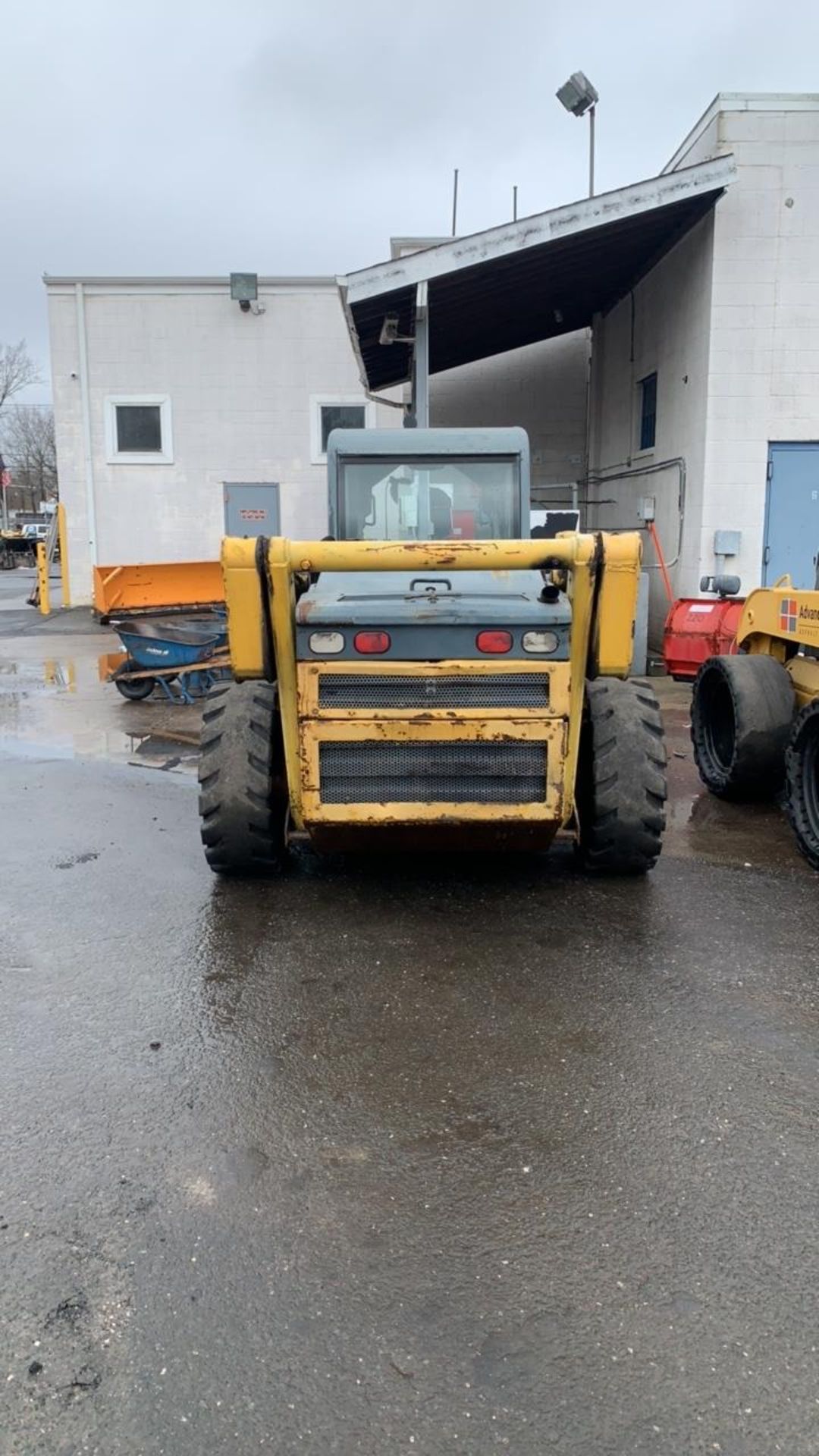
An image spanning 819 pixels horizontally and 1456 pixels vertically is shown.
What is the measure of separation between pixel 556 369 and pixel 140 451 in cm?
776

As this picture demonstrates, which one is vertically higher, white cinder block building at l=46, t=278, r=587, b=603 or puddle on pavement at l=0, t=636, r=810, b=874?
white cinder block building at l=46, t=278, r=587, b=603

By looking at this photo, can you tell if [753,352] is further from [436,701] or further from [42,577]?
[42,577]

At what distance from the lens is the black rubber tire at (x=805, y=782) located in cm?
539

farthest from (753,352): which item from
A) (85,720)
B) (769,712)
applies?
(85,720)

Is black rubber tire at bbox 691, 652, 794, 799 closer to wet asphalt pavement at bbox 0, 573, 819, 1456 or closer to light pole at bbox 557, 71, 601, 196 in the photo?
wet asphalt pavement at bbox 0, 573, 819, 1456

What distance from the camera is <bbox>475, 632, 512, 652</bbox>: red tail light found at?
4395 millimetres

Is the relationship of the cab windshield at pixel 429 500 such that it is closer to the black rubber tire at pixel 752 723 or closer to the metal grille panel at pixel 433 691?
the metal grille panel at pixel 433 691

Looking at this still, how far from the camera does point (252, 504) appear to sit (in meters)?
18.8

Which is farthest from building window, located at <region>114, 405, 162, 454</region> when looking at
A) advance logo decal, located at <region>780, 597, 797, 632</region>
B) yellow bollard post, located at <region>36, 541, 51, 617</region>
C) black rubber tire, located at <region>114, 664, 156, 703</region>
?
advance logo decal, located at <region>780, 597, 797, 632</region>

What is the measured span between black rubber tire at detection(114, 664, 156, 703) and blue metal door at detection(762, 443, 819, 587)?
7.10 m

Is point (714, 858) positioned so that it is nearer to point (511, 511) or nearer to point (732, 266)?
point (511, 511)

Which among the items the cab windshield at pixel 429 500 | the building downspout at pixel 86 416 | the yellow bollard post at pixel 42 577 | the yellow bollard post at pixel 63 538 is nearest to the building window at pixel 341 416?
the building downspout at pixel 86 416

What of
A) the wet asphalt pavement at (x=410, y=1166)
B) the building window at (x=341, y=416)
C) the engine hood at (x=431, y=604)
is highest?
the building window at (x=341, y=416)

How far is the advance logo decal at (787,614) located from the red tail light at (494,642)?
247 cm
